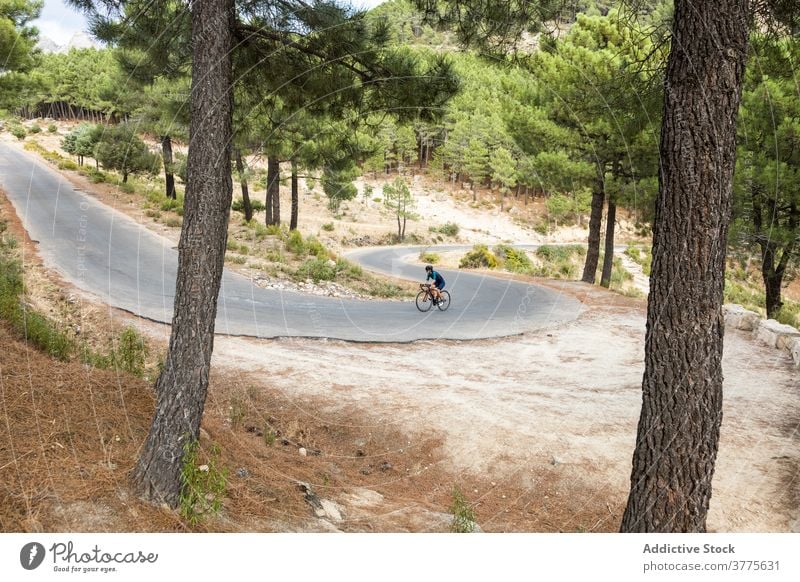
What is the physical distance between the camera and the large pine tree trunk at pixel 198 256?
3859 millimetres

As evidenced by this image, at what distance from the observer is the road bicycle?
1484cm

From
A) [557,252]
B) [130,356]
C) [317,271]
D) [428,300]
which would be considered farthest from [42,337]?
[557,252]

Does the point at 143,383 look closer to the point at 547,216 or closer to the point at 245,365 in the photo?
the point at 245,365

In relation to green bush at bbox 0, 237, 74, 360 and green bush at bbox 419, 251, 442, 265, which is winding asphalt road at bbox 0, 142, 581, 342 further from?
green bush at bbox 419, 251, 442, 265

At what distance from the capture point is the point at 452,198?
179 ft

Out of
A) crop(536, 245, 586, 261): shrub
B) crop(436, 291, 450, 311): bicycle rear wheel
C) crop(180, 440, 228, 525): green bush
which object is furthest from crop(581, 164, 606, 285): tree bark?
crop(180, 440, 228, 525): green bush

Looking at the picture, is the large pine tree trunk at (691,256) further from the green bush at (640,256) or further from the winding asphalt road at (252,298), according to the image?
the green bush at (640,256)

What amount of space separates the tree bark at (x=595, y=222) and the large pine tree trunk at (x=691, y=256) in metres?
14.8

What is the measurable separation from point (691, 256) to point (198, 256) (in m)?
3.30

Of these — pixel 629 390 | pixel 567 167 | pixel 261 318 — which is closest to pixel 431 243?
pixel 567 167

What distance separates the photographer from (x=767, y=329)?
11.9 metres

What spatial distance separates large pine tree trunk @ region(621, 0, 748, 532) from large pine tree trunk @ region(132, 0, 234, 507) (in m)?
3.04

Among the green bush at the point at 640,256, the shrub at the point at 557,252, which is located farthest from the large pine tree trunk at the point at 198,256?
the green bush at the point at 640,256

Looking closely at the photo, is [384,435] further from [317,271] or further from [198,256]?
[317,271]
